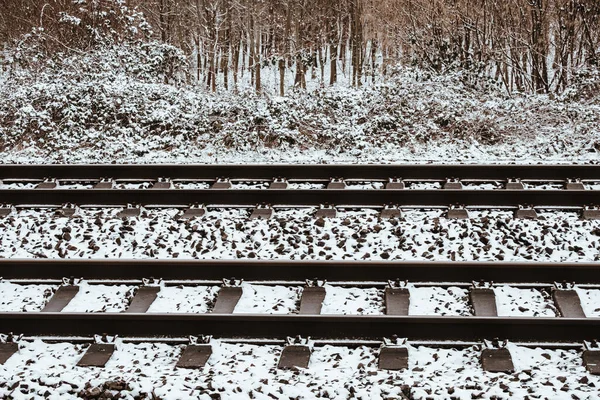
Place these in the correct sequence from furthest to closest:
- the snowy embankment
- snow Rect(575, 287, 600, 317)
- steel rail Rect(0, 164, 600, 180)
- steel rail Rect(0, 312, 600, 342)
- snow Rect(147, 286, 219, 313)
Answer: the snowy embankment
steel rail Rect(0, 164, 600, 180)
snow Rect(147, 286, 219, 313)
snow Rect(575, 287, 600, 317)
steel rail Rect(0, 312, 600, 342)

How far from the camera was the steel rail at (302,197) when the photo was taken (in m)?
8.48

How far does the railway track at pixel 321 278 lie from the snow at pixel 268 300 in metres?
0.09

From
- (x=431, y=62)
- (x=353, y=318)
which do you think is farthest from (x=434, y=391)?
(x=431, y=62)

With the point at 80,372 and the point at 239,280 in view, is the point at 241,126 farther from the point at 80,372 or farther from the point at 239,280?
the point at 80,372

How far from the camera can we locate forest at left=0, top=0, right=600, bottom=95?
1531cm

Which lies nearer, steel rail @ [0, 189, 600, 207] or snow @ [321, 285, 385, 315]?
snow @ [321, 285, 385, 315]

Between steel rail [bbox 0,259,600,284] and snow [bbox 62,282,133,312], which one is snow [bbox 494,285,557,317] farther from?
snow [bbox 62,282,133,312]

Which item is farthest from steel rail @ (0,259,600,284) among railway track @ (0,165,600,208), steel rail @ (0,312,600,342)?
railway track @ (0,165,600,208)

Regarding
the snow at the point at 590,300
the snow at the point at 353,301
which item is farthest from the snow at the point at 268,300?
the snow at the point at 590,300

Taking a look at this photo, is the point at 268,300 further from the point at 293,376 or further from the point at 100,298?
the point at 100,298

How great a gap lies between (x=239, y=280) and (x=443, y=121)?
8059 millimetres

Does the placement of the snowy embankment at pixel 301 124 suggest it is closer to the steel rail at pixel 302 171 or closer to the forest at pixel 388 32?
the steel rail at pixel 302 171

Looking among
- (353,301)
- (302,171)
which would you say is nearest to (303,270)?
(353,301)

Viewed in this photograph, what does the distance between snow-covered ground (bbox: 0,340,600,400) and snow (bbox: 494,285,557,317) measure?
1.93 feet
